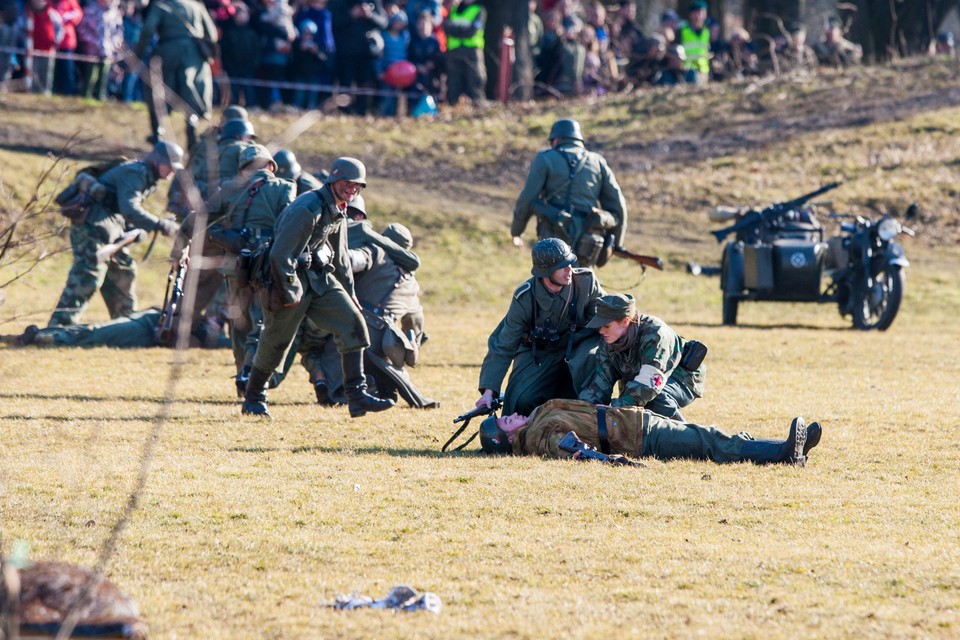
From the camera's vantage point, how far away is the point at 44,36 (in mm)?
24625

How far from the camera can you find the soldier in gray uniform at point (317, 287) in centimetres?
1027

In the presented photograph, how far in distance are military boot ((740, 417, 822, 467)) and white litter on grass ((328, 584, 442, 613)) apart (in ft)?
11.1

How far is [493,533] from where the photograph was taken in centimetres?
740

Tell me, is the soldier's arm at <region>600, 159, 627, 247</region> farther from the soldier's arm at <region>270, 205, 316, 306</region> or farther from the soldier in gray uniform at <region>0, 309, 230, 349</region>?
the soldier's arm at <region>270, 205, 316, 306</region>

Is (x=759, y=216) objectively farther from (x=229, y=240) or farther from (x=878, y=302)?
(x=229, y=240)

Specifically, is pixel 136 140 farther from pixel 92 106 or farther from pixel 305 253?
pixel 305 253

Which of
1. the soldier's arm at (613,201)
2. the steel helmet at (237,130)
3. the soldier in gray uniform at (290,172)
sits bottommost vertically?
the soldier's arm at (613,201)

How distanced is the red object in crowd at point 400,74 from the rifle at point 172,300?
1280 cm

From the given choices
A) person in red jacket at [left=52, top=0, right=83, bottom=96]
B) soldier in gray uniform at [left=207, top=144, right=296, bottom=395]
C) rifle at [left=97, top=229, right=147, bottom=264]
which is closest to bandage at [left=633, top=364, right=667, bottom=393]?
soldier in gray uniform at [left=207, top=144, right=296, bottom=395]

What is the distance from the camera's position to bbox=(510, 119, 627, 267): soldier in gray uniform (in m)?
14.4

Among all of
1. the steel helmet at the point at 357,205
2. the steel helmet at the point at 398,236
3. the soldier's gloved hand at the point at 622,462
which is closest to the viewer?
the soldier's gloved hand at the point at 622,462

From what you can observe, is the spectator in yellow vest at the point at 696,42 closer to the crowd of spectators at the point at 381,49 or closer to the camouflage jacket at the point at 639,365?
the crowd of spectators at the point at 381,49

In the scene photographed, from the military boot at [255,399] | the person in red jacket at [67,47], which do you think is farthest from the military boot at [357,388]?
the person in red jacket at [67,47]

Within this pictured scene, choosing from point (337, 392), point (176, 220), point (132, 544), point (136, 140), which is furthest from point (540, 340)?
point (136, 140)
